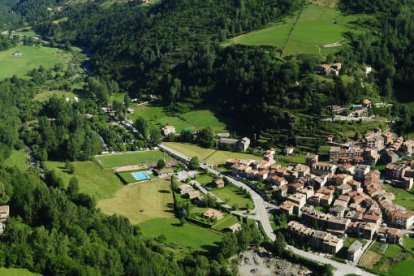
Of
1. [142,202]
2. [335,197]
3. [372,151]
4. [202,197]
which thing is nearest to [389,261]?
[335,197]

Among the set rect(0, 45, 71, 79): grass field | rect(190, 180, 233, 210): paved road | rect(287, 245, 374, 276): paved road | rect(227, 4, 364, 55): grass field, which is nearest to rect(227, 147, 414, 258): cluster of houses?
rect(287, 245, 374, 276): paved road

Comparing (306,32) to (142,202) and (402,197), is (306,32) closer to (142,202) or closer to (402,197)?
(402,197)

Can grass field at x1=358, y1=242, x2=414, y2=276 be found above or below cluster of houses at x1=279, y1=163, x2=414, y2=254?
below

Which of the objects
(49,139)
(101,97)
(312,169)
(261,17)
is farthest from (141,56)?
(312,169)

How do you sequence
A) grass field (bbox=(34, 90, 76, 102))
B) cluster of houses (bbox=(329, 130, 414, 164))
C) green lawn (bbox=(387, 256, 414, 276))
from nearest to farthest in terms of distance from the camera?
green lawn (bbox=(387, 256, 414, 276)) → cluster of houses (bbox=(329, 130, 414, 164)) → grass field (bbox=(34, 90, 76, 102))

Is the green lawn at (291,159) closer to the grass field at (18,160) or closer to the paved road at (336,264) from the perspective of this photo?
the paved road at (336,264)

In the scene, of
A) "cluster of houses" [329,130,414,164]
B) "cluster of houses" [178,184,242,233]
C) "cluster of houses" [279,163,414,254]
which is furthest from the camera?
"cluster of houses" [329,130,414,164]

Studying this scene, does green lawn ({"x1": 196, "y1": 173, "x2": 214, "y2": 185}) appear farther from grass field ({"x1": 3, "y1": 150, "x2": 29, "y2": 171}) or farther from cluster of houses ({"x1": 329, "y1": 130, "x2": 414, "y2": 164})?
grass field ({"x1": 3, "y1": 150, "x2": 29, "y2": 171})
